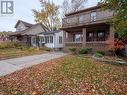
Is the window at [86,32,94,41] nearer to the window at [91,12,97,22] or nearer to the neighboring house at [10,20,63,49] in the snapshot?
the window at [91,12,97,22]

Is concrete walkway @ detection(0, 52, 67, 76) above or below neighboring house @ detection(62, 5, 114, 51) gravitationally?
below

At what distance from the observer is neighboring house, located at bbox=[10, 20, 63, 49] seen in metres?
34.7

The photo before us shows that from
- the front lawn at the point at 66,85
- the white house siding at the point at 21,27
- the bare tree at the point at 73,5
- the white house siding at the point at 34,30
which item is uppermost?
the bare tree at the point at 73,5

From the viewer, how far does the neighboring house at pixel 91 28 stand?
2174cm

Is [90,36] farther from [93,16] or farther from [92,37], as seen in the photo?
[93,16]

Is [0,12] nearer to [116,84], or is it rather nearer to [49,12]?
[49,12]

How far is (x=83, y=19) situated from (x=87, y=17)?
33.4 inches

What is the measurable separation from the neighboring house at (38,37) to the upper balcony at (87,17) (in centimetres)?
627

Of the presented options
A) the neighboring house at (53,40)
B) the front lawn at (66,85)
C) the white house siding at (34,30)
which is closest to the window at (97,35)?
the neighboring house at (53,40)

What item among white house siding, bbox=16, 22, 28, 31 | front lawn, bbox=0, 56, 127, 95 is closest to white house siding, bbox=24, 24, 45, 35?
white house siding, bbox=16, 22, 28, 31

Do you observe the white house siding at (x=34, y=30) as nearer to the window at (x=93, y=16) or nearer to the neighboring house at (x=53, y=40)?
the neighboring house at (x=53, y=40)

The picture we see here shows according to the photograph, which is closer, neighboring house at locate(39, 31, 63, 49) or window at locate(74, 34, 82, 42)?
window at locate(74, 34, 82, 42)

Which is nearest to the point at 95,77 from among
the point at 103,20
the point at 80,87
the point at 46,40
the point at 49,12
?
the point at 80,87

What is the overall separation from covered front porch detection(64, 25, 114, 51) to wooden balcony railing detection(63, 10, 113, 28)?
41.0 inches
